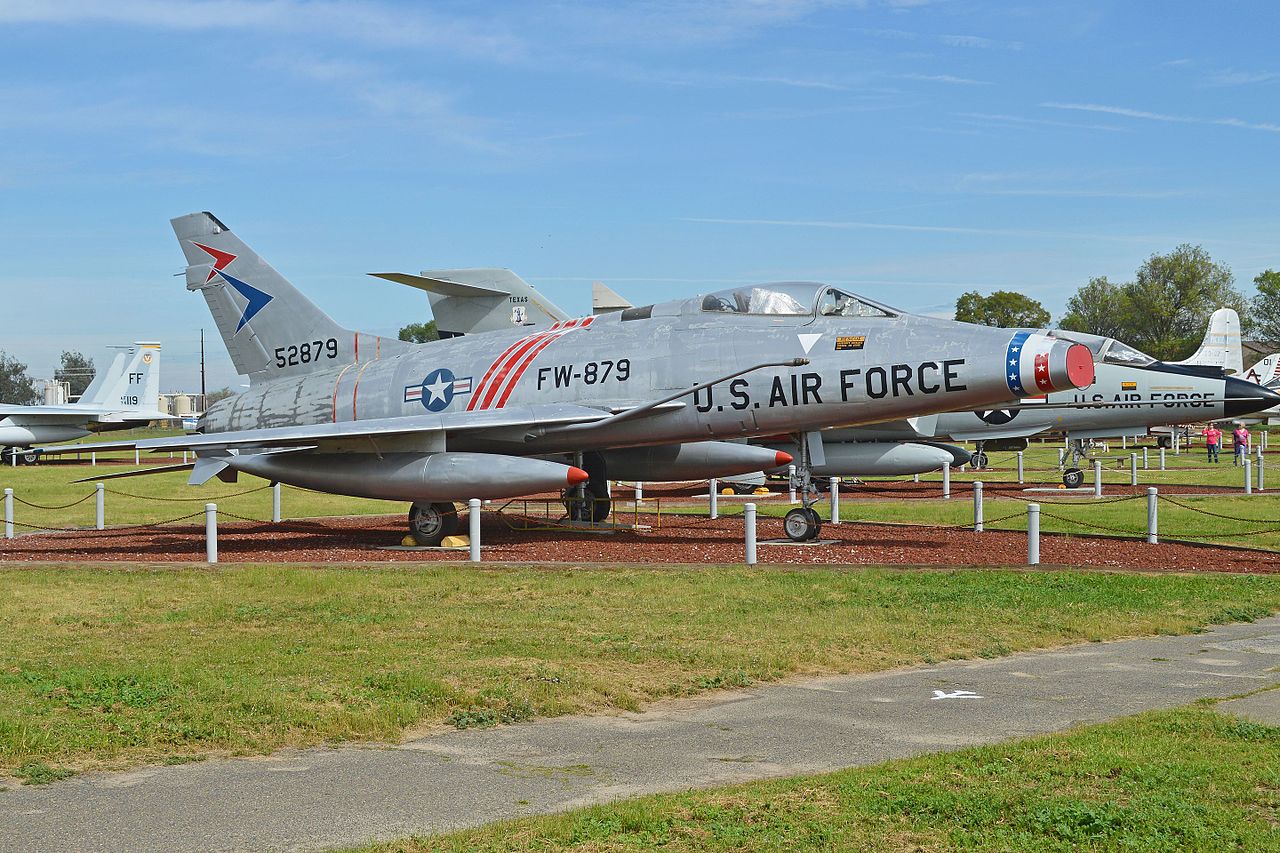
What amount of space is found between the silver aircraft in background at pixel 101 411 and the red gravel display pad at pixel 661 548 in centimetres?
3545

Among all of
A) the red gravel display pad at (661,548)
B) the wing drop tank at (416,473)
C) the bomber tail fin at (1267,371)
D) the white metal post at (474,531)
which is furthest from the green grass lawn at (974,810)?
the bomber tail fin at (1267,371)

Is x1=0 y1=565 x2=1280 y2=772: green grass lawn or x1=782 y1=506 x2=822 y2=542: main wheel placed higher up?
x1=782 y1=506 x2=822 y2=542: main wheel

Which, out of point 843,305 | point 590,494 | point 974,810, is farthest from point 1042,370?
point 974,810

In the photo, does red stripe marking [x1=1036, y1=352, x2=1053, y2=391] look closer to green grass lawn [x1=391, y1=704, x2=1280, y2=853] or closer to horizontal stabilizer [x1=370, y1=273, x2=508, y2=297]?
green grass lawn [x1=391, y1=704, x2=1280, y2=853]

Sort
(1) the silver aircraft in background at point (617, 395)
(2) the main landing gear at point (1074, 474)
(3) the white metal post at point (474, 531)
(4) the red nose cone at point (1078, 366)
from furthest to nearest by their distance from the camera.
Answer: (2) the main landing gear at point (1074, 474), (3) the white metal post at point (474, 531), (1) the silver aircraft in background at point (617, 395), (4) the red nose cone at point (1078, 366)

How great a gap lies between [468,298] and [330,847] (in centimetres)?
1869

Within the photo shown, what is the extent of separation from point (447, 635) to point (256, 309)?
12580 mm

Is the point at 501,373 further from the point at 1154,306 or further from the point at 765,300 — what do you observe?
the point at 1154,306

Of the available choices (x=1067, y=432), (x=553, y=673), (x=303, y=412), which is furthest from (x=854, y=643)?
(x=1067, y=432)

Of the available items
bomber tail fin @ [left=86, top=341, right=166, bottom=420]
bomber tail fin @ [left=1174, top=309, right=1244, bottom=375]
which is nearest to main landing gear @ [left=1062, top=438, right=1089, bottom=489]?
bomber tail fin @ [left=1174, top=309, right=1244, bottom=375]

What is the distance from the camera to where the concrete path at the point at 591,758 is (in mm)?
5332

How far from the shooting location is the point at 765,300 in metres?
17.0

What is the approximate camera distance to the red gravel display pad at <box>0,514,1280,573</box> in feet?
49.7

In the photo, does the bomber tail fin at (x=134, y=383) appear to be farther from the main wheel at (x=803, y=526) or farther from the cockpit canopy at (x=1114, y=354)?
the main wheel at (x=803, y=526)
